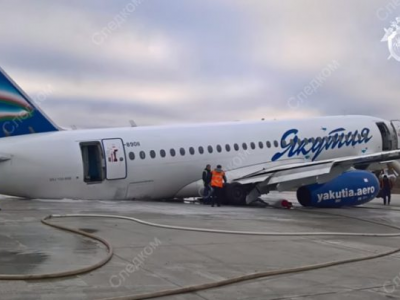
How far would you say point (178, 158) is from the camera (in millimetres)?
20594

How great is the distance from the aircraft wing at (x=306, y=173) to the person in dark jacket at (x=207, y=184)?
3.82 feet

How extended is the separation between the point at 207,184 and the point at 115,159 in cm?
333

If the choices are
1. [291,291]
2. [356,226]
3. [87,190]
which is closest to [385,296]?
[291,291]

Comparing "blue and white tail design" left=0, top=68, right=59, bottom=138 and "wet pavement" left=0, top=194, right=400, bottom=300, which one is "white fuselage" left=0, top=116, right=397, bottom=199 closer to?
"blue and white tail design" left=0, top=68, right=59, bottom=138

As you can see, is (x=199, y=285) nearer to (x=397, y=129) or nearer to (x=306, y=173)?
(x=306, y=173)

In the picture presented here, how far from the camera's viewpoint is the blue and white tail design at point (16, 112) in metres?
17.3

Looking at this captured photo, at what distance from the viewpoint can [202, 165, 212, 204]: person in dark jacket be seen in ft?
64.8

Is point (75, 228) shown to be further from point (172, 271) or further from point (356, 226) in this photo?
point (356, 226)

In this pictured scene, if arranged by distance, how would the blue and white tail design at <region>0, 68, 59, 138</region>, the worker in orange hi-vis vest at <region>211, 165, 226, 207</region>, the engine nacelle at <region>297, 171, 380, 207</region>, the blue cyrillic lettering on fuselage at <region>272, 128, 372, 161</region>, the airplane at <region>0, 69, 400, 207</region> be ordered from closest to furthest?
the blue and white tail design at <region>0, 68, 59, 138</region>
the airplane at <region>0, 69, 400, 207</region>
the worker in orange hi-vis vest at <region>211, 165, 226, 207</region>
the engine nacelle at <region>297, 171, 380, 207</region>
the blue cyrillic lettering on fuselage at <region>272, 128, 372, 161</region>

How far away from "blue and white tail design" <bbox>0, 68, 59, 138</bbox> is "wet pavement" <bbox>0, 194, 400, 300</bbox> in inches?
213

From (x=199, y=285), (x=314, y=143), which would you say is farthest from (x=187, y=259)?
(x=314, y=143)

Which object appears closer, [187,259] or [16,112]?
[187,259]

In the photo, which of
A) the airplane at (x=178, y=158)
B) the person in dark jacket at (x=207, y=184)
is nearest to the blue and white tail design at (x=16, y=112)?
the airplane at (x=178, y=158)

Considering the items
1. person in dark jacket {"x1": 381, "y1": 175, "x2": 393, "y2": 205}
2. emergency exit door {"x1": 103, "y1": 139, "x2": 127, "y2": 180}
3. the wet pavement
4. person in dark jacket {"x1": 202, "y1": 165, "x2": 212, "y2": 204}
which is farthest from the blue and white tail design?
person in dark jacket {"x1": 381, "y1": 175, "x2": 393, "y2": 205}
